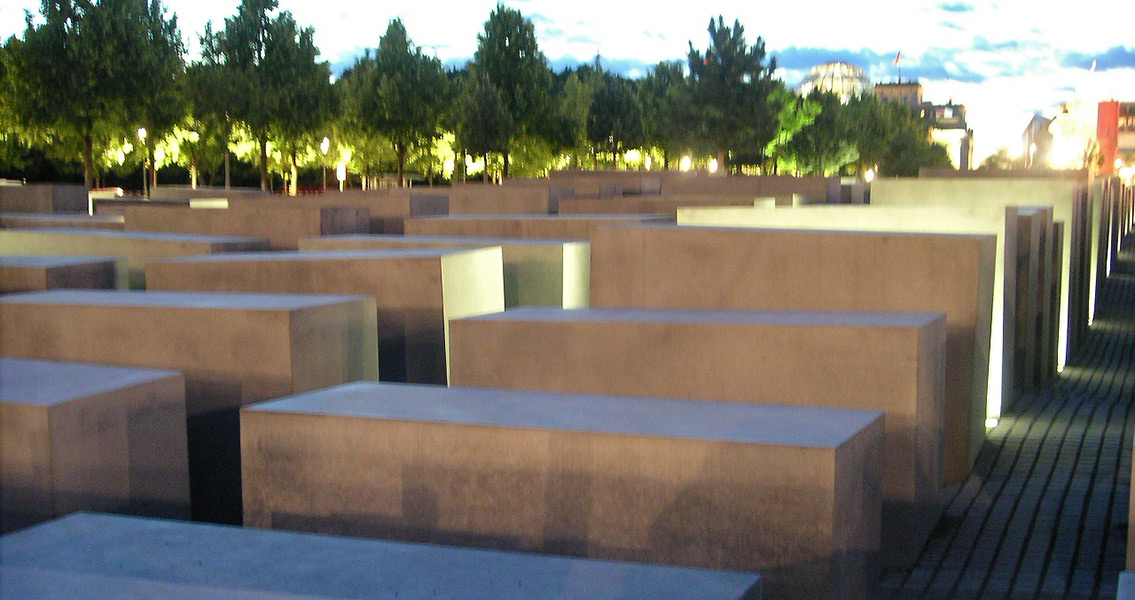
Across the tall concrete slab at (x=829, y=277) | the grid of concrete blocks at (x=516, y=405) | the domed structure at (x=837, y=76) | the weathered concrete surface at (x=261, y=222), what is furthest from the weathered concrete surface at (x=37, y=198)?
the domed structure at (x=837, y=76)

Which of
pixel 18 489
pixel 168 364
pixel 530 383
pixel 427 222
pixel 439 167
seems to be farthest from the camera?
pixel 439 167

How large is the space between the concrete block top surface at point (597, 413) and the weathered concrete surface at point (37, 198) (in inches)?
628

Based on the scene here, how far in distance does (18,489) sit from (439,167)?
3534 cm

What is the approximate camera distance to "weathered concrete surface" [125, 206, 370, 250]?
1375 centimetres

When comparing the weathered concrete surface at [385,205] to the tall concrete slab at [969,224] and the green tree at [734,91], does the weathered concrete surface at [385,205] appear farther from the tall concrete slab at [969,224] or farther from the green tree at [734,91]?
the green tree at [734,91]

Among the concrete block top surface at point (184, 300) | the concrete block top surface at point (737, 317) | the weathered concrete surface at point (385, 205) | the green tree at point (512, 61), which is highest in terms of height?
the green tree at point (512, 61)

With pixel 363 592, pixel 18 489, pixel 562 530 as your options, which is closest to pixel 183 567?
pixel 363 592

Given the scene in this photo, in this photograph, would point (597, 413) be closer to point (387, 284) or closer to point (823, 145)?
point (387, 284)

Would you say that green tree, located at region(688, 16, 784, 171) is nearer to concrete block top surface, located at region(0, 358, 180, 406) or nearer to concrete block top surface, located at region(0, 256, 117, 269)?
concrete block top surface, located at region(0, 256, 117, 269)

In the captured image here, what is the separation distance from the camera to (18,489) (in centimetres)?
582

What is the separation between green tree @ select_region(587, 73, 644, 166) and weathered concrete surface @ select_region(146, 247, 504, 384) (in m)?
29.2

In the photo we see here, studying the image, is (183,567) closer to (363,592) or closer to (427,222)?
(363,592)

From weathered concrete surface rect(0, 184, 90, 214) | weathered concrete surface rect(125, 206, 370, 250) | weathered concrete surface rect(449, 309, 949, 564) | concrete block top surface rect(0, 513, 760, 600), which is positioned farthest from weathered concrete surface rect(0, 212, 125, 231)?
concrete block top surface rect(0, 513, 760, 600)

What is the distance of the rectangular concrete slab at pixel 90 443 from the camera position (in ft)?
18.7
